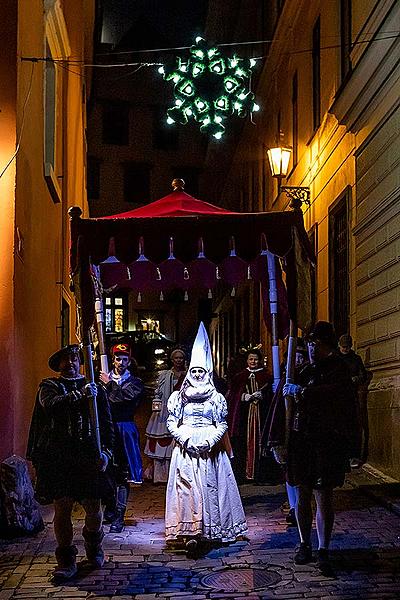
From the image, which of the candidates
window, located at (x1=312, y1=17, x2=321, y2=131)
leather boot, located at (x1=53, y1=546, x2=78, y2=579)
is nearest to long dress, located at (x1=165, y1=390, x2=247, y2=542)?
leather boot, located at (x1=53, y1=546, x2=78, y2=579)

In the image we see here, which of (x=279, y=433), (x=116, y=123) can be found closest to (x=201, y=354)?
(x=279, y=433)

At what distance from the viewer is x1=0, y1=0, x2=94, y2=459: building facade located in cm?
888

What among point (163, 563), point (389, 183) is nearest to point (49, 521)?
point (163, 563)

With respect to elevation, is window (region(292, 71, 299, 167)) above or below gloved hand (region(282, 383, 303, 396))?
above

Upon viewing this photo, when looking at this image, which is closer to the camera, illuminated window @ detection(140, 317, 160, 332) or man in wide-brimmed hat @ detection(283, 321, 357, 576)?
man in wide-brimmed hat @ detection(283, 321, 357, 576)

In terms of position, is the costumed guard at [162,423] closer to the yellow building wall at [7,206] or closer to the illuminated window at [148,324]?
the yellow building wall at [7,206]

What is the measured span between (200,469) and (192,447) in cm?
22

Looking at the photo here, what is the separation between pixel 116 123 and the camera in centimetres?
4453

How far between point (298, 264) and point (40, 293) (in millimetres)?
4582

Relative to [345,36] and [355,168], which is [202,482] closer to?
[355,168]

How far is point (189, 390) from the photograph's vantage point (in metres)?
7.99

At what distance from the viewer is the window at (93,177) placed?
141 ft

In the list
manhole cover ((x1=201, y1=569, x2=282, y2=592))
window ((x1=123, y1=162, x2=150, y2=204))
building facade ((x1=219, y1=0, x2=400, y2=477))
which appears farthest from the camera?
window ((x1=123, y1=162, x2=150, y2=204))

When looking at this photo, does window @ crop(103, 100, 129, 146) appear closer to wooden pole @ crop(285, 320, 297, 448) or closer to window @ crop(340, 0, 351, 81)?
window @ crop(340, 0, 351, 81)
